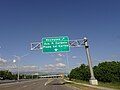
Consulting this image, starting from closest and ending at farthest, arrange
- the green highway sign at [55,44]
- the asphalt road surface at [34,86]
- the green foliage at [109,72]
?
1. the asphalt road surface at [34,86]
2. the green highway sign at [55,44]
3. the green foliage at [109,72]

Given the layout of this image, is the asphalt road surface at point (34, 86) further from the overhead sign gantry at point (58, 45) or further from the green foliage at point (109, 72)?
the green foliage at point (109, 72)

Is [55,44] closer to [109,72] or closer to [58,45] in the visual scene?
[58,45]

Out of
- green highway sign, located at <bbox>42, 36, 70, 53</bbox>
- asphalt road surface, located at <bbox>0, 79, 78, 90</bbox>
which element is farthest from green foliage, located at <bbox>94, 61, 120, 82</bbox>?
green highway sign, located at <bbox>42, 36, 70, 53</bbox>

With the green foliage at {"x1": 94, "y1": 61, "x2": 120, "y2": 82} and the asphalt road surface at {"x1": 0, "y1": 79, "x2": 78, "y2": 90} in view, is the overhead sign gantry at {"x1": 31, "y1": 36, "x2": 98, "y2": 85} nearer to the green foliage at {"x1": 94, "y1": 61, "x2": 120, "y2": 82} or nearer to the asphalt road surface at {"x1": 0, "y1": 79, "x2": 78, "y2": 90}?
the asphalt road surface at {"x1": 0, "y1": 79, "x2": 78, "y2": 90}

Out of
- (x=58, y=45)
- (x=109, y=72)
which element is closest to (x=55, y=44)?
(x=58, y=45)

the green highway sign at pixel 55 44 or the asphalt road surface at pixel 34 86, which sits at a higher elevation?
the green highway sign at pixel 55 44

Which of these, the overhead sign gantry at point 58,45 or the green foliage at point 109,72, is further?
the green foliage at point 109,72

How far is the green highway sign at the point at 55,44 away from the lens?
129 ft

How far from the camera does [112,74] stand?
7300 cm

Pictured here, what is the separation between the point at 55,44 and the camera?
39719 millimetres

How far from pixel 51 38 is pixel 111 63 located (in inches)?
1766

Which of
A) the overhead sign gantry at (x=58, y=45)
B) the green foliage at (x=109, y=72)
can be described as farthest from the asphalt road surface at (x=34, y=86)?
the green foliage at (x=109, y=72)

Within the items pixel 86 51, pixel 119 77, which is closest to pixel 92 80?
pixel 86 51

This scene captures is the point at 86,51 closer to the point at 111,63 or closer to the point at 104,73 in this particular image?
the point at 104,73
